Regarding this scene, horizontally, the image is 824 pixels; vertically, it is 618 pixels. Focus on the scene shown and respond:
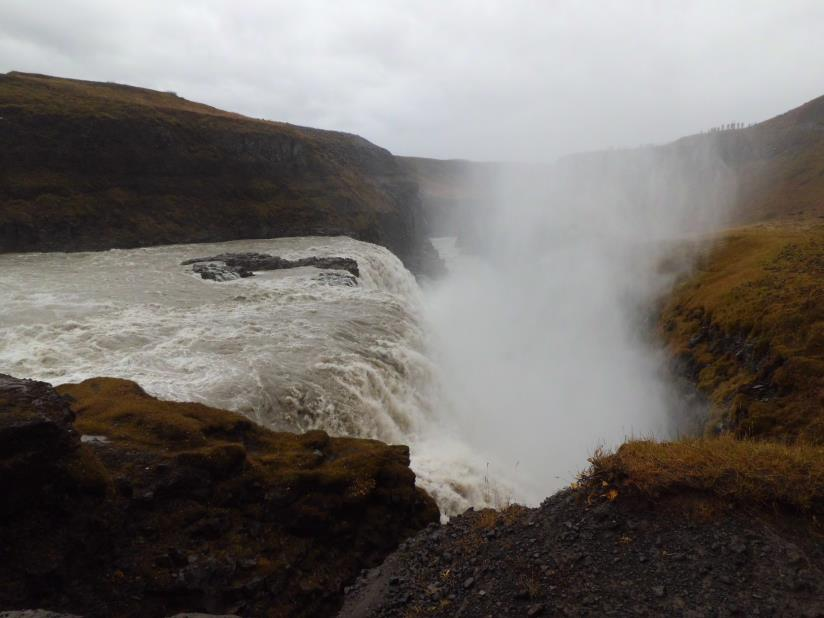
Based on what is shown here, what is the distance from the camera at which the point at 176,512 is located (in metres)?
8.77

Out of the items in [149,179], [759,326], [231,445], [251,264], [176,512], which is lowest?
[176,512]

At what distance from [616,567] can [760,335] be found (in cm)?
1584

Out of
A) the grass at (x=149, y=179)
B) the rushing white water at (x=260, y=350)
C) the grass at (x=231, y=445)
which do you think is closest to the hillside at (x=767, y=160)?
the grass at (x=149, y=179)

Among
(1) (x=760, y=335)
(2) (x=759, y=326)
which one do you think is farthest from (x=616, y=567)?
(2) (x=759, y=326)

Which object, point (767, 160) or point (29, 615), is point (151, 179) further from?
point (767, 160)

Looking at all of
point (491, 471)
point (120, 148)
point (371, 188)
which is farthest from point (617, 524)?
point (371, 188)

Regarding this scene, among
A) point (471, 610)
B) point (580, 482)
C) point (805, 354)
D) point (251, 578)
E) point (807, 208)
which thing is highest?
point (807, 208)

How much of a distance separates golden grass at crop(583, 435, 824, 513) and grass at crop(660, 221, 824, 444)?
4.23 m

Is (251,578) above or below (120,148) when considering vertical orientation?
below

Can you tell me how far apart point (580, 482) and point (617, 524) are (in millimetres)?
1217

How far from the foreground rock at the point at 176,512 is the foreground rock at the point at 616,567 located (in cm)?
145

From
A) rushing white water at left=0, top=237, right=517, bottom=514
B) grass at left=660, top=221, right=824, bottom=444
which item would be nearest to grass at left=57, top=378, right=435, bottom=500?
rushing white water at left=0, top=237, right=517, bottom=514

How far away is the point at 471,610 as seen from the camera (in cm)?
665

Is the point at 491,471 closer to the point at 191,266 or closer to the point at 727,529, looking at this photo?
the point at 727,529
